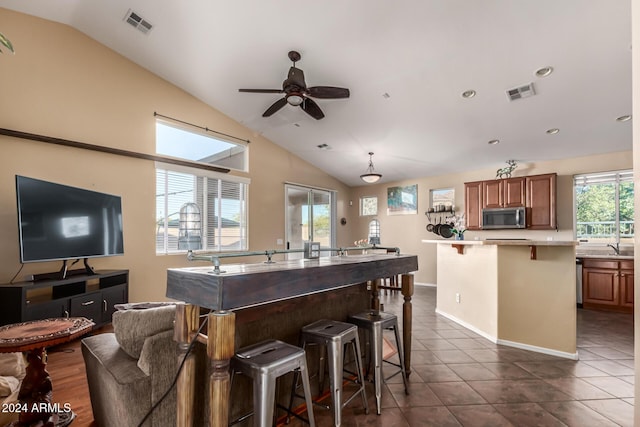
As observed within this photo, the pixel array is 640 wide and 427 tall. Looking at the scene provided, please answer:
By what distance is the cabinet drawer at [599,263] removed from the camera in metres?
4.85

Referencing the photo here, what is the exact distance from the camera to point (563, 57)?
330cm

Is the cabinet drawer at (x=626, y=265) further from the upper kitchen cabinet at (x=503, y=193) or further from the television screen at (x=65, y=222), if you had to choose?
the television screen at (x=65, y=222)

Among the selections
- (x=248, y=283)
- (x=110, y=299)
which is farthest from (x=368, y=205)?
(x=248, y=283)

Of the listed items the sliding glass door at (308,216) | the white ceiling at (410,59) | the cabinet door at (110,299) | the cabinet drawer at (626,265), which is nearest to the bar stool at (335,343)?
the cabinet door at (110,299)

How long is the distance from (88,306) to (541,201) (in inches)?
286

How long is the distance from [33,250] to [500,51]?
550 centimetres

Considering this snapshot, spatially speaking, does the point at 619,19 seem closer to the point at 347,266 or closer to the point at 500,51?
the point at 500,51

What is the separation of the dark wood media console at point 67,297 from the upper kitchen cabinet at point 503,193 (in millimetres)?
6548

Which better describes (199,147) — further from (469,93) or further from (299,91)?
(469,93)

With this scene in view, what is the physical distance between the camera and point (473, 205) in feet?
20.5

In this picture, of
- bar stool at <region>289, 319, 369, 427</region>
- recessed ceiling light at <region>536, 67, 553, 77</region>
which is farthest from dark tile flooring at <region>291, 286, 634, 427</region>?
recessed ceiling light at <region>536, 67, 553, 77</region>

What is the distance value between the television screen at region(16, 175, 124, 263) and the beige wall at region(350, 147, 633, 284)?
577 centimetres

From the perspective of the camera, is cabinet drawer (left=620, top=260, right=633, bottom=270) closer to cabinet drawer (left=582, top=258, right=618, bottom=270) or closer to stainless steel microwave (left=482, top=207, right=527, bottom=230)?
cabinet drawer (left=582, top=258, right=618, bottom=270)

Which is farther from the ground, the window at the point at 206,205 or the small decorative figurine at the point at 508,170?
the small decorative figurine at the point at 508,170
